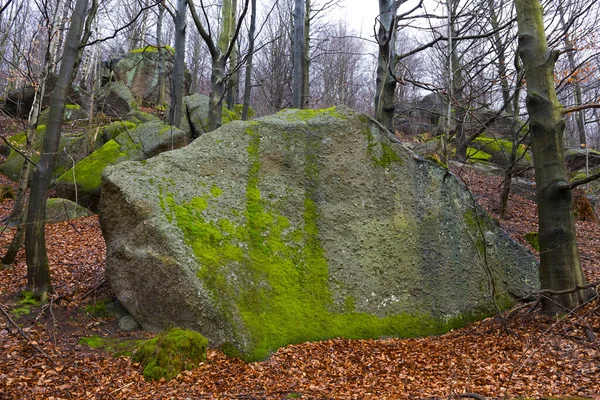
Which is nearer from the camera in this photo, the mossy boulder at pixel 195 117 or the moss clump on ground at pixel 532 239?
the moss clump on ground at pixel 532 239

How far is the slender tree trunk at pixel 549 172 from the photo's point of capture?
16.8 ft

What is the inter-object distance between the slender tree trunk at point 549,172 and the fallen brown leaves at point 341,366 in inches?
16.9

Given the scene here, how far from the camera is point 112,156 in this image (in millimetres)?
11734

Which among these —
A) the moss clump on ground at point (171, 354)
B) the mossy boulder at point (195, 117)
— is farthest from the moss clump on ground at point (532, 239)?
the mossy boulder at point (195, 117)

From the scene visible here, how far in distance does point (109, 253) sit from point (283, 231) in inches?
89.6

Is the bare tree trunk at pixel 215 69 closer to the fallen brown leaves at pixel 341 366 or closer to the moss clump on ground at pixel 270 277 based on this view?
the moss clump on ground at pixel 270 277

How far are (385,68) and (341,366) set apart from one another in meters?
6.13

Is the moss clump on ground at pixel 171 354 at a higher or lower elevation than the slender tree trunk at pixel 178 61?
lower

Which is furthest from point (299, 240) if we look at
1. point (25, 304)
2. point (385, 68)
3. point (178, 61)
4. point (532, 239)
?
point (178, 61)

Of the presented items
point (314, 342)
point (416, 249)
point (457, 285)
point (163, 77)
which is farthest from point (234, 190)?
point (163, 77)

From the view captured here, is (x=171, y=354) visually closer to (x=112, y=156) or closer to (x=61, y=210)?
(x=61, y=210)

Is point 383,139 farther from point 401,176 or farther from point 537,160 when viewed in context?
point 537,160

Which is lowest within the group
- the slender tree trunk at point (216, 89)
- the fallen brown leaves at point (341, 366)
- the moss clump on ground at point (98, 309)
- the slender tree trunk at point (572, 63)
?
the fallen brown leaves at point (341, 366)

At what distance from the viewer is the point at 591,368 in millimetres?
3871
